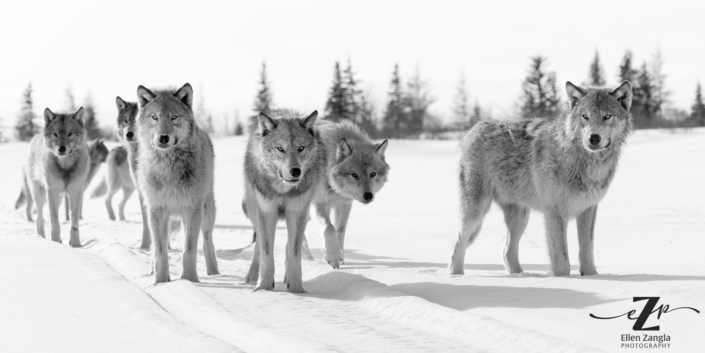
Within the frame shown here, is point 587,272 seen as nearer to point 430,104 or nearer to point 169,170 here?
point 169,170

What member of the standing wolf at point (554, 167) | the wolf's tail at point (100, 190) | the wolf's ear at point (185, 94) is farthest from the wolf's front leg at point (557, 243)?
the wolf's tail at point (100, 190)

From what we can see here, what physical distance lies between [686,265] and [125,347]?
687 cm

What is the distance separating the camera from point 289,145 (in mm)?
7289

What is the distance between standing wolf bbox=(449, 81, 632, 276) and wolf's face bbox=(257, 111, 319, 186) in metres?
2.20

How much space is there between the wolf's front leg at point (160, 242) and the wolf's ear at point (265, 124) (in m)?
1.57

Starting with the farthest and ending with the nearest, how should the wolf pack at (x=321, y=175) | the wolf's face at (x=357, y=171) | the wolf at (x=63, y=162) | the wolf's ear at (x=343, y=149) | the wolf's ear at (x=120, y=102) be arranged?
the wolf at (x=63, y=162)
the wolf's ear at (x=120, y=102)
the wolf's ear at (x=343, y=149)
the wolf's face at (x=357, y=171)
the wolf pack at (x=321, y=175)

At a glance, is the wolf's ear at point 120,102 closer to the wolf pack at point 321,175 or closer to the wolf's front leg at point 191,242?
the wolf pack at point 321,175

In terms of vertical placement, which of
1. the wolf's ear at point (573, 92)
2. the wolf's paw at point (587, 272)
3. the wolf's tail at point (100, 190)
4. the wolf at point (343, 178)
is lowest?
the wolf's tail at point (100, 190)

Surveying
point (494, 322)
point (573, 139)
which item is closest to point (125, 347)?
point (494, 322)

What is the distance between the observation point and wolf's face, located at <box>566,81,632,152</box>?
7566 mm

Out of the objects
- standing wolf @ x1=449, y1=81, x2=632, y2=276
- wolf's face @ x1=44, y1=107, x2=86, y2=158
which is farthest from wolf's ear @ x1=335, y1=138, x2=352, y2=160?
wolf's face @ x1=44, y1=107, x2=86, y2=158

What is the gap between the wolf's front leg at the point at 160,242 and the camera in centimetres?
791

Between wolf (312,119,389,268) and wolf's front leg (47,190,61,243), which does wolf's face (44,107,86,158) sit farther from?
wolf (312,119,389,268)

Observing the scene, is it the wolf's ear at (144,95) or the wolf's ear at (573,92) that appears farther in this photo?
the wolf's ear at (144,95)
